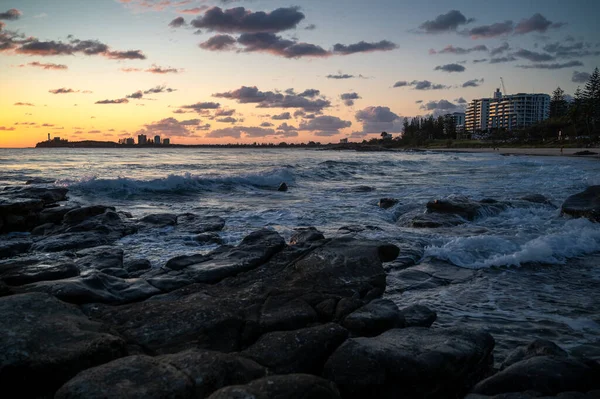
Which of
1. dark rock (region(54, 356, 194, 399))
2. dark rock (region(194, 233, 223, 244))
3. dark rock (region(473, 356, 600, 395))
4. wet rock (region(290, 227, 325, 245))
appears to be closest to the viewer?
dark rock (region(54, 356, 194, 399))

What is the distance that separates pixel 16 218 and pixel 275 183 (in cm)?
1674

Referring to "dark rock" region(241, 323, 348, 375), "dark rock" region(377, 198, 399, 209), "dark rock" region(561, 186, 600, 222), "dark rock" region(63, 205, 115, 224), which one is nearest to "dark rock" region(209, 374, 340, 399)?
"dark rock" region(241, 323, 348, 375)

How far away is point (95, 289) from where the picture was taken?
5.35 meters

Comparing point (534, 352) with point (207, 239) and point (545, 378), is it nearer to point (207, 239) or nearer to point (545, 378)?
point (545, 378)

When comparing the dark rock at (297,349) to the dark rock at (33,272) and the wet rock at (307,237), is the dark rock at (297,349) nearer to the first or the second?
the dark rock at (33,272)

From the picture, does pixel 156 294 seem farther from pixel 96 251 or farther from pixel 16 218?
pixel 16 218

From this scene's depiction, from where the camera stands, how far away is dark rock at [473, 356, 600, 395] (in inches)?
136

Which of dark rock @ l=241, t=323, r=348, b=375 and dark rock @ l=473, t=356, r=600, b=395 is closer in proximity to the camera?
dark rock @ l=473, t=356, r=600, b=395

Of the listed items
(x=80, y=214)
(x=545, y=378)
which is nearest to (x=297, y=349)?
(x=545, y=378)

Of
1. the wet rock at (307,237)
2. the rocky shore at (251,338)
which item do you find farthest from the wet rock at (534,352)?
the wet rock at (307,237)

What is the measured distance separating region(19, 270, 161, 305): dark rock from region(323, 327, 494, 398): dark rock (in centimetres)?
296

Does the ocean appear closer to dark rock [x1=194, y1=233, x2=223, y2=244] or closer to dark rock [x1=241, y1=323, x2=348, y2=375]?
dark rock [x1=194, y1=233, x2=223, y2=244]

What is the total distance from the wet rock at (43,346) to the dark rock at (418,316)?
10.4 ft

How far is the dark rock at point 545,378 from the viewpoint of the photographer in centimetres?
345
